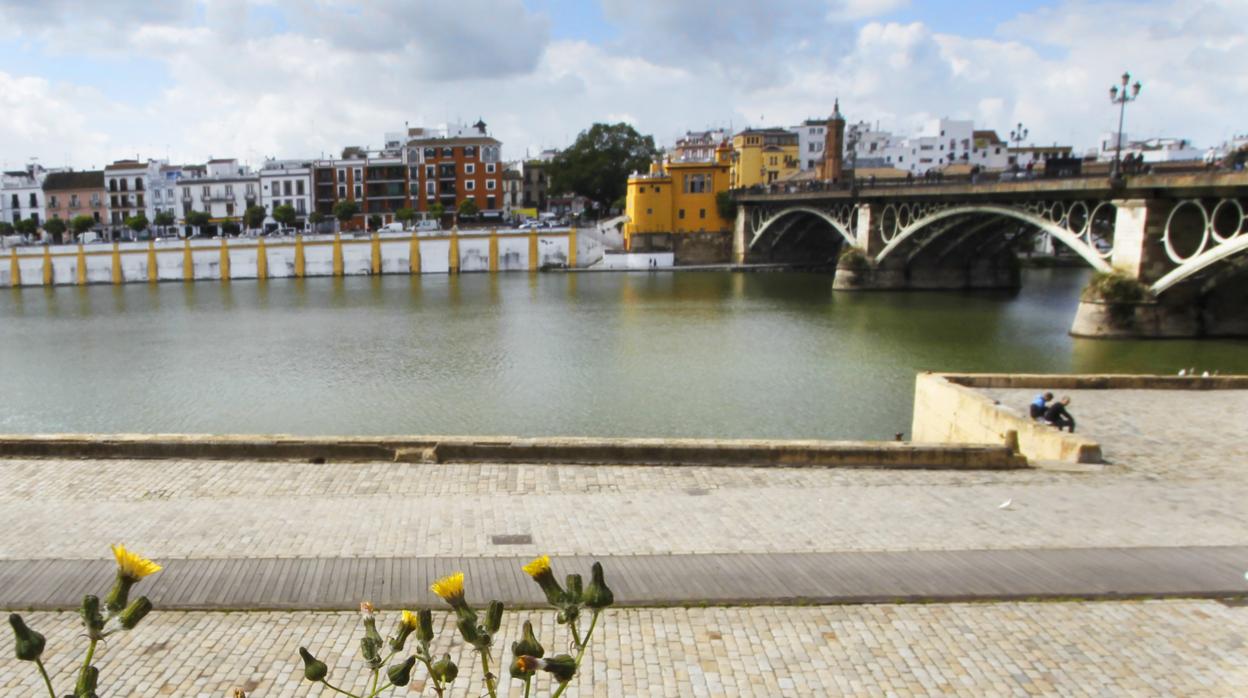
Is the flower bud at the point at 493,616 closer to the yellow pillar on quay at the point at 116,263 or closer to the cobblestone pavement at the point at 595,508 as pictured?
the cobblestone pavement at the point at 595,508

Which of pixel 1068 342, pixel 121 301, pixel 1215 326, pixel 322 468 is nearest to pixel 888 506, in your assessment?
pixel 322 468

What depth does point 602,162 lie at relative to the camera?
8744cm

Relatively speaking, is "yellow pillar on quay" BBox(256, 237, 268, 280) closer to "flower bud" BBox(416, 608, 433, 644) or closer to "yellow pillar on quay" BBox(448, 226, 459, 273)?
"yellow pillar on quay" BBox(448, 226, 459, 273)

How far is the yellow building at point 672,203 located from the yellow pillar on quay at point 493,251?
36.0 ft

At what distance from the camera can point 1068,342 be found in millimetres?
32031

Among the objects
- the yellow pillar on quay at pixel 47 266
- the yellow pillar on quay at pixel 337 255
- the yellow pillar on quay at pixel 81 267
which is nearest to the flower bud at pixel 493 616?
the yellow pillar on quay at pixel 337 255

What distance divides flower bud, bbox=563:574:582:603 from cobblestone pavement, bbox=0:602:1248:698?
9.47 feet

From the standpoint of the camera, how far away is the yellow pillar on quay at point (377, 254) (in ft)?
229

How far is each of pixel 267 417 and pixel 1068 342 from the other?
26.5 m

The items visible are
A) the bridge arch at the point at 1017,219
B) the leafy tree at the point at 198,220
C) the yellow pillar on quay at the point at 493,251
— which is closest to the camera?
the bridge arch at the point at 1017,219

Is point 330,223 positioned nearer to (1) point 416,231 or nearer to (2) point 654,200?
(1) point 416,231

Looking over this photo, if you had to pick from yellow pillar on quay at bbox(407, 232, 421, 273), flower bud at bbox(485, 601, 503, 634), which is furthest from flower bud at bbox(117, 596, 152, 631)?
yellow pillar on quay at bbox(407, 232, 421, 273)

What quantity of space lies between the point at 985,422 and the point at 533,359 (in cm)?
1771

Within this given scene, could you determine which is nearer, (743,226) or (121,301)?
(121,301)
